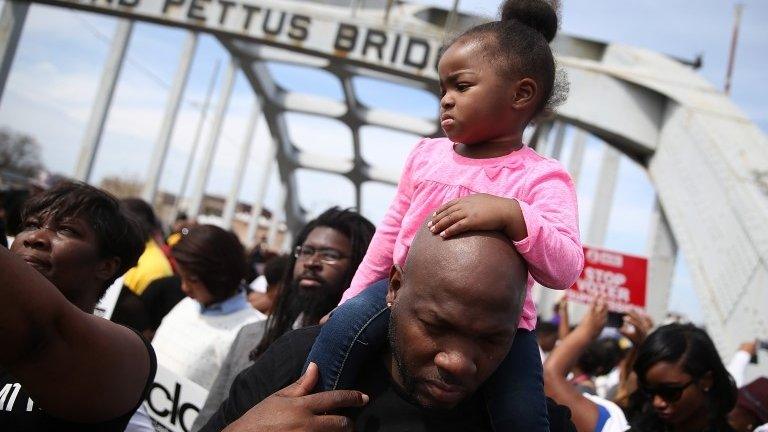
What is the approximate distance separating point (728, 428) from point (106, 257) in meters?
2.86

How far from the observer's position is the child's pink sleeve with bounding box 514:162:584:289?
1.45 m

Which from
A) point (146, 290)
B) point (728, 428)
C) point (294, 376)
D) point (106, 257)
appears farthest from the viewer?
point (146, 290)

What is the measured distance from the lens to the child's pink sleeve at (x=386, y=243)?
79.4 inches

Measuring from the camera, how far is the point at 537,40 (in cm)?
190

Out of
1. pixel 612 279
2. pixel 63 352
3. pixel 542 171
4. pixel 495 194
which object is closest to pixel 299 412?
pixel 63 352

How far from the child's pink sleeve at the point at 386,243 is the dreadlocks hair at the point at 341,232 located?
1204 mm

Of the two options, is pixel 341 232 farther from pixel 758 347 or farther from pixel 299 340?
pixel 758 347

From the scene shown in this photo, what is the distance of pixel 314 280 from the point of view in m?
3.25

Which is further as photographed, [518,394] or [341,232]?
[341,232]

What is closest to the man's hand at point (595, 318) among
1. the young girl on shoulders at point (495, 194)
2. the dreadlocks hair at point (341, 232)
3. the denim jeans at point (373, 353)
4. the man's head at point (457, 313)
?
the dreadlocks hair at point (341, 232)

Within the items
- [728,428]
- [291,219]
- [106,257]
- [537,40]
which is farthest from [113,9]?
[291,219]

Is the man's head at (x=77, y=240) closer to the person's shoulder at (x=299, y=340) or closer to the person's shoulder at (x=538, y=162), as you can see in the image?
the person's shoulder at (x=299, y=340)

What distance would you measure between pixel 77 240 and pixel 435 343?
1.49 meters

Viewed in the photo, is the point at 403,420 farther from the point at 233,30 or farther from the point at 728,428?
the point at 233,30
